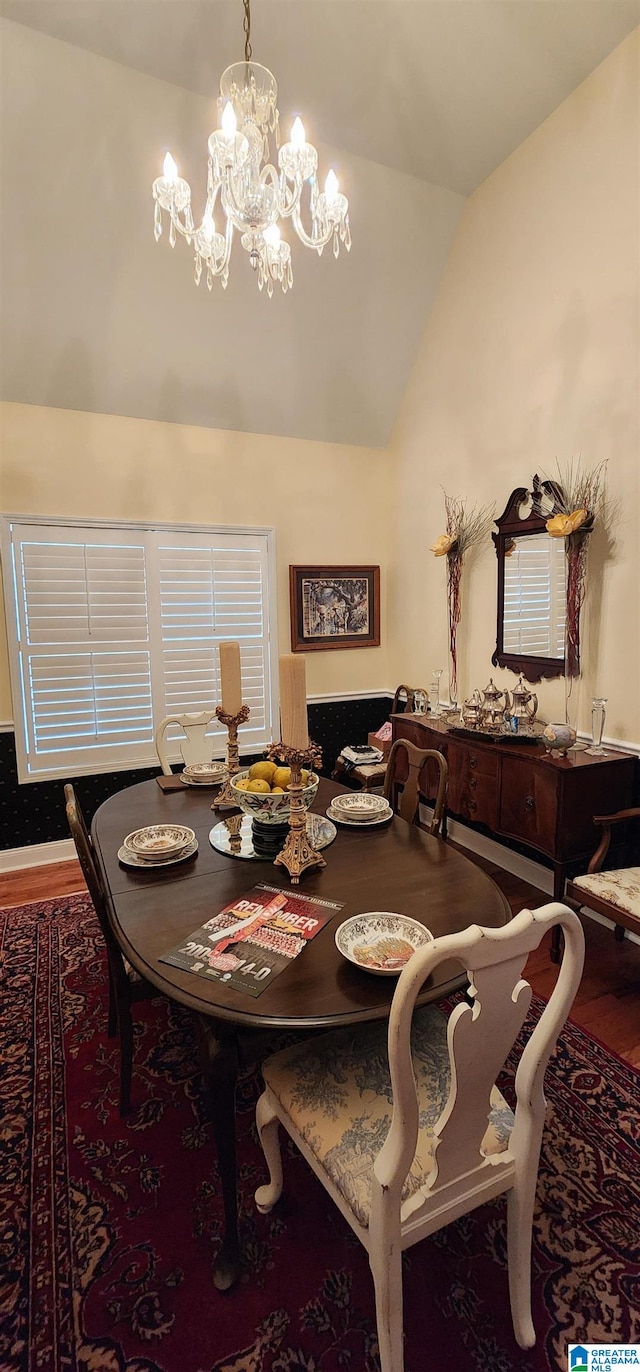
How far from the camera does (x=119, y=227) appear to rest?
2.92 meters

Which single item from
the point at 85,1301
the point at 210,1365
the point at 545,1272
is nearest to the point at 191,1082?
the point at 85,1301

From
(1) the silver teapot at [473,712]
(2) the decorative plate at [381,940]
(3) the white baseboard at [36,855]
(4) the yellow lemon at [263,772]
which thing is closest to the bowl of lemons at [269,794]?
(4) the yellow lemon at [263,772]

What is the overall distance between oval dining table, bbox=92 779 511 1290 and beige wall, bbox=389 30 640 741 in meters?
1.53

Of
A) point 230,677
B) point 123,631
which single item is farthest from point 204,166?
point 230,677

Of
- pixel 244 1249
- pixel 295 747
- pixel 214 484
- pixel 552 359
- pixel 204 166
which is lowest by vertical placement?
pixel 244 1249

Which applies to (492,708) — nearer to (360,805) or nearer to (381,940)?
(360,805)

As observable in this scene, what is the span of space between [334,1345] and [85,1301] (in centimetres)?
56

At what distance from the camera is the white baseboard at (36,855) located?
3.51 meters

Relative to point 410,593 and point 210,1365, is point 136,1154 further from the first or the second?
point 410,593

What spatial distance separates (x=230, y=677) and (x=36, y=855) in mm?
2226

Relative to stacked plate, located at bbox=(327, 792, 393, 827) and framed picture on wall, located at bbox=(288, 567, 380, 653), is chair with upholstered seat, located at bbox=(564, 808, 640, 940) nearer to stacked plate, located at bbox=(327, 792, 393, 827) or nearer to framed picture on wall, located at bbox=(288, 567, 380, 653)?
stacked plate, located at bbox=(327, 792, 393, 827)

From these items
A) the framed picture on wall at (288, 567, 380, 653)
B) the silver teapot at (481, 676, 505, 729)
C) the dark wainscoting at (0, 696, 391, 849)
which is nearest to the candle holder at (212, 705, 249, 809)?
the dark wainscoting at (0, 696, 391, 849)

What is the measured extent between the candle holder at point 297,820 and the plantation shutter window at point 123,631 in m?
1.77

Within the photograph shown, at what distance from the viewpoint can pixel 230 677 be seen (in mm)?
2193
